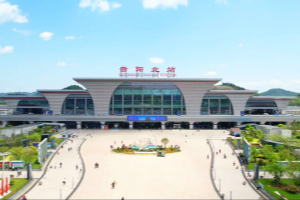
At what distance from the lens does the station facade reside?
68562mm

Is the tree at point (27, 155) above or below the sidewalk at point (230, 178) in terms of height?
above

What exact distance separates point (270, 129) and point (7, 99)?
256 ft

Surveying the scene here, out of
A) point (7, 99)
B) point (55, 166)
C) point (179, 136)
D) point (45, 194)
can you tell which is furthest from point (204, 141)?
point (7, 99)

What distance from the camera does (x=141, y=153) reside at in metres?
39.2

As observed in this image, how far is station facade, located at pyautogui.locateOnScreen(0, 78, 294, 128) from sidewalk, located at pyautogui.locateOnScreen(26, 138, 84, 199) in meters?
30.5

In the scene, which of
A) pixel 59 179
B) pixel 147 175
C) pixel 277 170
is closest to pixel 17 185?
pixel 59 179

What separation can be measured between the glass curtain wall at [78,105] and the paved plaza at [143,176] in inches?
1261

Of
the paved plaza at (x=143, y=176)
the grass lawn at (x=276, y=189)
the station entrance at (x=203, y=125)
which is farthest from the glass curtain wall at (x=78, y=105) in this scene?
the grass lawn at (x=276, y=189)

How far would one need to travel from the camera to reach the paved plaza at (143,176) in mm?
23812

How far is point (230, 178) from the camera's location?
93.6ft

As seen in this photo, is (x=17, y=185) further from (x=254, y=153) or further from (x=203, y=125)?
(x=203, y=125)

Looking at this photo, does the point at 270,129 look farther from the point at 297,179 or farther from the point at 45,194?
the point at 45,194

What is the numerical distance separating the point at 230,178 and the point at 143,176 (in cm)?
1073

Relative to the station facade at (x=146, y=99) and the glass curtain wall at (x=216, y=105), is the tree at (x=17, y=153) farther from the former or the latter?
the glass curtain wall at (x=216, y=105)
